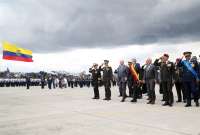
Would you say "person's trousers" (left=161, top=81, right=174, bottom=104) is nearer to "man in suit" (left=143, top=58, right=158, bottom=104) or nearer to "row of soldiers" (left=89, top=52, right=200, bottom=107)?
"row of soldiers" (left=89, top=52, right=200, bottom=107)

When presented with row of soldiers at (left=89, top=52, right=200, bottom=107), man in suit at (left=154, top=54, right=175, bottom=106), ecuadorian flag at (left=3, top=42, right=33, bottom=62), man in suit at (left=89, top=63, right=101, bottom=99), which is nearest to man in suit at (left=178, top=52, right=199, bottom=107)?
row of soldiers at (left=89, top=52, right=200, bottom=107)

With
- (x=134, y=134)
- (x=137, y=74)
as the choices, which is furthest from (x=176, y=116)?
(x=137, y=74)

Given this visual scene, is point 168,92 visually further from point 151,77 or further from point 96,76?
point 96,76

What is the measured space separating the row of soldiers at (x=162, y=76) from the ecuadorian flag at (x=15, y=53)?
67.5 feet

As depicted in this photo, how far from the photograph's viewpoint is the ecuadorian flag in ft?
118

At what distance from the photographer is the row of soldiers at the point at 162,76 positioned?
12.8 m

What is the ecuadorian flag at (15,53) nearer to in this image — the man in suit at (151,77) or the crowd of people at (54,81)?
the crowd of people at (54,81)

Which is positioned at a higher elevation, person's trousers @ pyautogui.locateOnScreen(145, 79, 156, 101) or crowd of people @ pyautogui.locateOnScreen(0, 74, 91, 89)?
crowd of people @ pyautogui.locateOnScreen(0, 74, 91, 89)

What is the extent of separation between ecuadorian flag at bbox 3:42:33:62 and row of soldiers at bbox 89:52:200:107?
20.6m

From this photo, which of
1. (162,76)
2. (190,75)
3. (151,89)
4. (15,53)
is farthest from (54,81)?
(190,75)

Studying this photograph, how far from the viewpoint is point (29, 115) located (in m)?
10.4

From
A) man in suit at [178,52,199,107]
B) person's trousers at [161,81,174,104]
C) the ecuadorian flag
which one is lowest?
person's trousers at [161,81,174,104]

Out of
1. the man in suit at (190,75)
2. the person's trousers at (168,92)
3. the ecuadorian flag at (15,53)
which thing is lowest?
the person's trousers at (168,92)

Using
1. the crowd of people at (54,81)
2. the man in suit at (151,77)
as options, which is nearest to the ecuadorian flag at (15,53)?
the crowd of people at (54,81)
